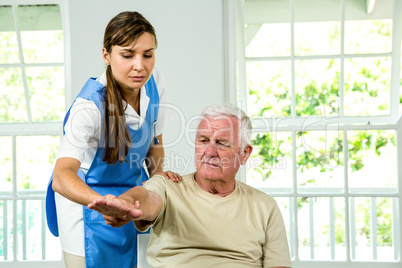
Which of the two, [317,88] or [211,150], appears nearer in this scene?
[211,150]

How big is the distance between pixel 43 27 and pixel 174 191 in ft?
7.18

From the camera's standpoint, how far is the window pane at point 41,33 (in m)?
3.52

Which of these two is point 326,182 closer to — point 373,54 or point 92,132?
point 373,54

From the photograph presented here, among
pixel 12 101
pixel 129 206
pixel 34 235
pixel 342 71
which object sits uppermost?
pixel 342 71

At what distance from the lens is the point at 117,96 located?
5.95ft

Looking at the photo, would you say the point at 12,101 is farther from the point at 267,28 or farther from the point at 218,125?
the point at 218,125

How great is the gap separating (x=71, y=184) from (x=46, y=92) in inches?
91.3

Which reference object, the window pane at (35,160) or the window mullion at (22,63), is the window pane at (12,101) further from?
the window pane at (35,160)

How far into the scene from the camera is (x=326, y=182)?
393 cm

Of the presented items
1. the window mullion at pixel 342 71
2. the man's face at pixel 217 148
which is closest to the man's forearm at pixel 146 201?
the man's face at pixel 217 148

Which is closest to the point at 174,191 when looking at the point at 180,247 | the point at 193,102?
the point at 180,247

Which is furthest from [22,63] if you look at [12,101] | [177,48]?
[177,48]

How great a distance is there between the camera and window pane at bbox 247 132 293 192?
3693 millimetres

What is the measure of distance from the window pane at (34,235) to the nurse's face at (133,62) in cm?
224
